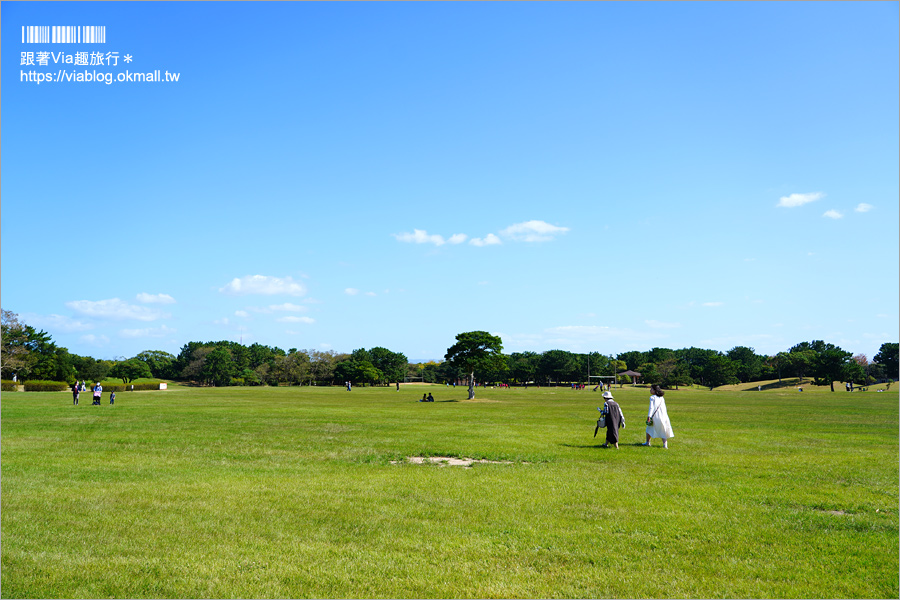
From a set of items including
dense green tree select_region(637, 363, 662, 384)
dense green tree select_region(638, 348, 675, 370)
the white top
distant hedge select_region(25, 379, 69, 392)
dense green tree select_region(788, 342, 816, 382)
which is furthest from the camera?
dense green tree select_region(638, 348, 675, 370)

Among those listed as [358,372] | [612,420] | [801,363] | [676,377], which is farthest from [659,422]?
[801,363]

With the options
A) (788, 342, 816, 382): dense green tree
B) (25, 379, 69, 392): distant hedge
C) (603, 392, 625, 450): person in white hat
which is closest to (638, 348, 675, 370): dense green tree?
(788, 342, 816, 382): dense green tree

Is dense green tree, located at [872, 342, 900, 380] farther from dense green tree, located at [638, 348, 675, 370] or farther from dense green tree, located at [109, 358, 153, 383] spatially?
dense green tree, located at [109, 358, 153, 383]

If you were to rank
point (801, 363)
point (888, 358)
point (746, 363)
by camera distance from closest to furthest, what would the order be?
point (888, 358) < point (801, 363) < point (746, 363)

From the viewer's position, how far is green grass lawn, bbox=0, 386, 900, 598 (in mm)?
7270

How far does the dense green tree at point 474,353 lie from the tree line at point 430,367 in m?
41.8

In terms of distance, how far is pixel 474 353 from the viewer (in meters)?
65.3

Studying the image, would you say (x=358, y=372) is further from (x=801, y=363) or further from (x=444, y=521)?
(x=444, y=521)

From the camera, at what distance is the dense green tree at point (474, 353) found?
64.8m

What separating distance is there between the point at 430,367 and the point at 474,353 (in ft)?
352

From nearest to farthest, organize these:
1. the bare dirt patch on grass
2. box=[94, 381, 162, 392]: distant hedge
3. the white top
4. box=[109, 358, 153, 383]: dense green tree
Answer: the bare dirt patch on grass < the white top < box=[94, 381, 162, 392]: distant hedge < box=[109, 358, 153, 383]: dense green tree

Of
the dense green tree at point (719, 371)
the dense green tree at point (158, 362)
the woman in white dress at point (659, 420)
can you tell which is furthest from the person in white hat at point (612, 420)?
the dense green tree at point (158, 362)

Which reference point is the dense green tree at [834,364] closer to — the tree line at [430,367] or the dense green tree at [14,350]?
the tree line at [430,367]

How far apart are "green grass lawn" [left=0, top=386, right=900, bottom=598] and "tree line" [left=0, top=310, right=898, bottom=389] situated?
299ft
